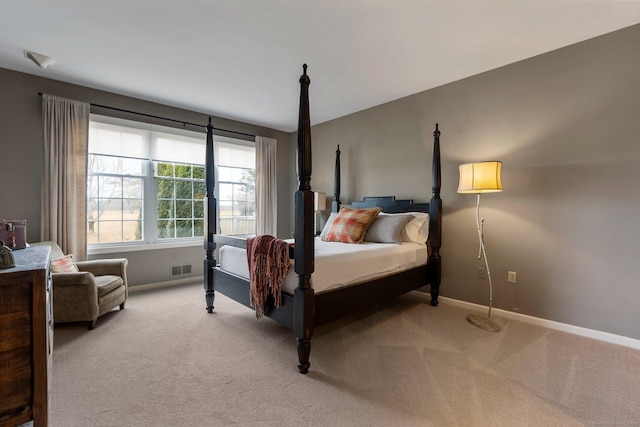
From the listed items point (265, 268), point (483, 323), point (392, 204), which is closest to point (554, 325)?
point (483, 323)

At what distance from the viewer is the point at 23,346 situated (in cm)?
114

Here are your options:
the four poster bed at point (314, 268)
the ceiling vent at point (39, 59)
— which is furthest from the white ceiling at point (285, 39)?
the four poster bed at point (314, 268)

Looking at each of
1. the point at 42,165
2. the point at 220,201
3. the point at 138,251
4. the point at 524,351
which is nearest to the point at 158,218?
the point at 138,251

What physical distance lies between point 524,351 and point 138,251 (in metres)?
4.36

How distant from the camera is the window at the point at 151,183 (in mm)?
3578

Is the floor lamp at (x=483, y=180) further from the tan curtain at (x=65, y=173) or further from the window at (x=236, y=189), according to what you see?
the tan curtain at (x=65, y=173)

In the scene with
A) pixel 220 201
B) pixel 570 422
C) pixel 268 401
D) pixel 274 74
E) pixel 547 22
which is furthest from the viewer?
pixel 220 201

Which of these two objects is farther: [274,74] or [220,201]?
[220,201]

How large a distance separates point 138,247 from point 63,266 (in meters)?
1.09

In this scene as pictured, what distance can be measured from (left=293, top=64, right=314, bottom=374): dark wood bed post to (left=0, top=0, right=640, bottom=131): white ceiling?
81cm

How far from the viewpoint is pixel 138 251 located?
378 cm

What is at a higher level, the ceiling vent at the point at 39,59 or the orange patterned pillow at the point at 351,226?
the ceiling vent at the point at 39,59

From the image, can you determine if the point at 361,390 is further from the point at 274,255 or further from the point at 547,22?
the point at 547,22

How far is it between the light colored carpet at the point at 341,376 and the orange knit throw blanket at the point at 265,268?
434 mm
